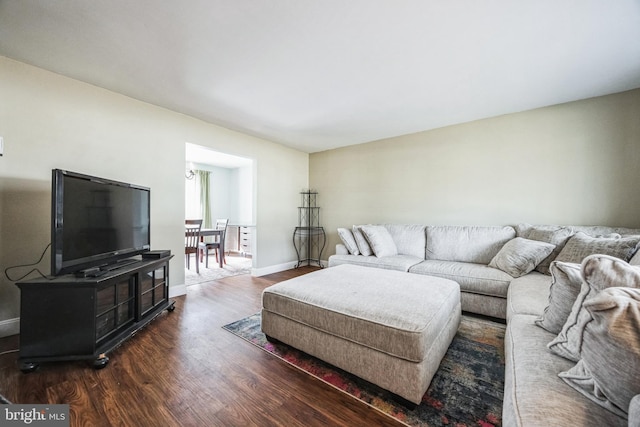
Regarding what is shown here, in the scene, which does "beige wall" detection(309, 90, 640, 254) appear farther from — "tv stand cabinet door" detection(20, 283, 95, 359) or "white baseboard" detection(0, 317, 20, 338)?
"white baseboard" detection(0, 317, 20, 338)

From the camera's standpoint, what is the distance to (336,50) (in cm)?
190

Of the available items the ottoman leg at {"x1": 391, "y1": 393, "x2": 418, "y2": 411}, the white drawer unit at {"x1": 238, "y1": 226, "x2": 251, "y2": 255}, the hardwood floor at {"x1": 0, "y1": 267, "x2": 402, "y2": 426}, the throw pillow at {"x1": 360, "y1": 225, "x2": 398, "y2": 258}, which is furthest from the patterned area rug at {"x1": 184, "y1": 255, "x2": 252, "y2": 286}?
the ottoman leg at {"x1": 391, "y1": 393, "x2": 418, "y2": 411}

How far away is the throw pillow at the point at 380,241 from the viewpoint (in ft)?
10.8

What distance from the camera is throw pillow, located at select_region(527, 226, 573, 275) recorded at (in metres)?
2.36

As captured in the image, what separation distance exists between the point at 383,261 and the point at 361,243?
0.47m

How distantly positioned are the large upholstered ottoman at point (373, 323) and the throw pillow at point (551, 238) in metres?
1.16

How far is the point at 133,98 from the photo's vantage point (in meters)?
2.70

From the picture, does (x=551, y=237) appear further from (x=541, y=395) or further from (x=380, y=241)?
(x=541, y=395)

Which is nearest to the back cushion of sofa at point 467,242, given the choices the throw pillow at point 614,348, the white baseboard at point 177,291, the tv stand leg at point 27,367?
the throw pillow at point 614,348

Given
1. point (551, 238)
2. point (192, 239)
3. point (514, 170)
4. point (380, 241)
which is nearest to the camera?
point (551, 238)

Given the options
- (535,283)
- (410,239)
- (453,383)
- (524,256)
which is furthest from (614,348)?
(410,239)

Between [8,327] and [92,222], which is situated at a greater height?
[92,222]

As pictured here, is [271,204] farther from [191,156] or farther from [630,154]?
[630,154]

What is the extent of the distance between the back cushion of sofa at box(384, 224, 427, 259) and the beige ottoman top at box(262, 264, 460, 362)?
4.38 ft
